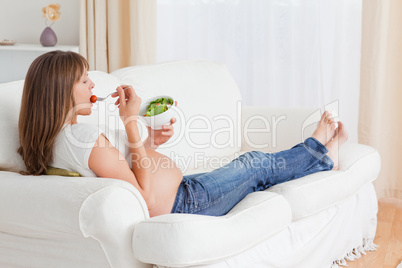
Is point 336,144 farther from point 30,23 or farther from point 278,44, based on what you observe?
point 30,23

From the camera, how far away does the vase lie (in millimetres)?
3924

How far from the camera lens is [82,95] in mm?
1880

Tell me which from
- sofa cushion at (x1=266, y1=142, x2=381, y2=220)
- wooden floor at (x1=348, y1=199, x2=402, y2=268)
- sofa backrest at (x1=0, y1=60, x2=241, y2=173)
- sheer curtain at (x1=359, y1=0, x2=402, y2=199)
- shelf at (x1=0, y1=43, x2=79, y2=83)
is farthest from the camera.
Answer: shelf at (x1=0, y1=43, x2=79, y2=83)

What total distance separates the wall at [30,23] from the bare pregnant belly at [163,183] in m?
2.42

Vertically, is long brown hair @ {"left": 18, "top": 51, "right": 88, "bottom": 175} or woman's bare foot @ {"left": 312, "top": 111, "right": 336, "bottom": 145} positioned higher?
long brown hair @ {"left": 18, "top": 51, "right": 88, "bottom": 175}

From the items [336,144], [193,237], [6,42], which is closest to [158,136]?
[193,237]

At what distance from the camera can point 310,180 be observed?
2.30 metres

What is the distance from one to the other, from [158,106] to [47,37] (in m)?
2.26

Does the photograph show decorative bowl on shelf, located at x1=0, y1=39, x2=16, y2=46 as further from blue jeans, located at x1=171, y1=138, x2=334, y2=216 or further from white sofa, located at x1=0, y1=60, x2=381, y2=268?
blue jeans, located at x1=171, y1=138, x2=334, y2=216

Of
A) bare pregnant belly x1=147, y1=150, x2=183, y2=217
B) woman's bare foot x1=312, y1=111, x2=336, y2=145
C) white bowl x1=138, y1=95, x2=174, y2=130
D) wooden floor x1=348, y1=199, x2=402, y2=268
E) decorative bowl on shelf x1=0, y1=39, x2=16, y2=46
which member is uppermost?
decorative bowl on shelf x1=0, y1=39, x2=16, y2=46

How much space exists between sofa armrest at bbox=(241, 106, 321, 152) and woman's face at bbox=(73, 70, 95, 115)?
4.11 ft

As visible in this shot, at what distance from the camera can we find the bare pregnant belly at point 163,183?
1.94 m

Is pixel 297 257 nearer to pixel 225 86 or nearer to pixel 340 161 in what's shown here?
pixel 340 161

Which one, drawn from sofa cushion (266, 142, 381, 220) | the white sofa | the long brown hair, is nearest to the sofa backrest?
the white sofa
